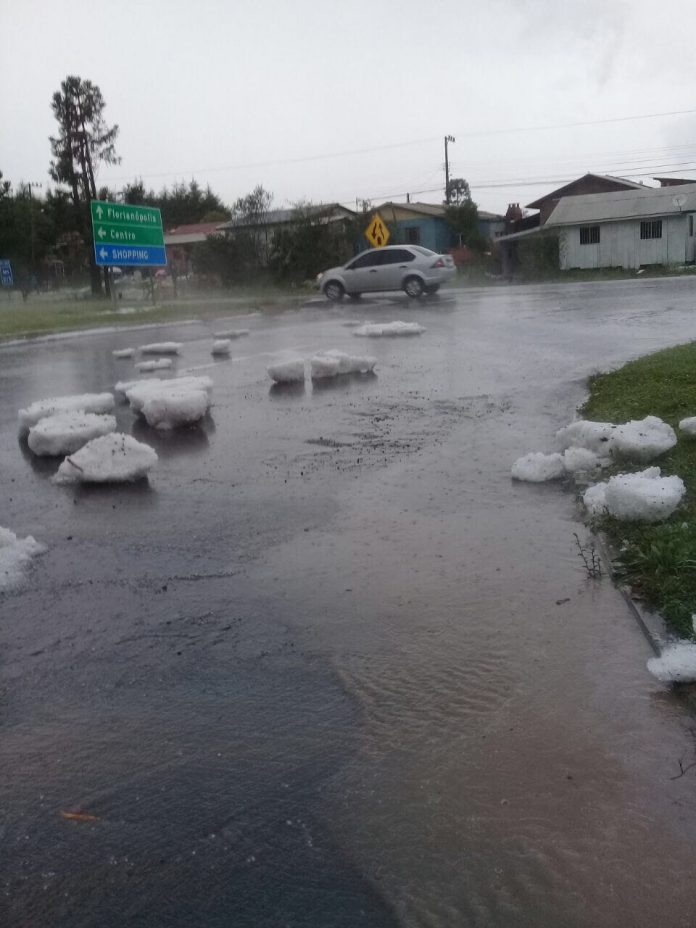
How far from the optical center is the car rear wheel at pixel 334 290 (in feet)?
96.8

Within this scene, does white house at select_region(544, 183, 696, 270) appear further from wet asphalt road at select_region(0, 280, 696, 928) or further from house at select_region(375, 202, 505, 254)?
wet asphalt road at select_region(0, 280, 696, 928)

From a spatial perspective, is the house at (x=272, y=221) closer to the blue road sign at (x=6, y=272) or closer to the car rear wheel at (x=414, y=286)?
the car rear wheel at (x=414, y=286)

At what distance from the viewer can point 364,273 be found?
2873 cm

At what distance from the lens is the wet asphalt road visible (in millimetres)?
2625

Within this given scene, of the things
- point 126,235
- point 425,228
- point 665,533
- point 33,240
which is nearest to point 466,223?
point 425,228

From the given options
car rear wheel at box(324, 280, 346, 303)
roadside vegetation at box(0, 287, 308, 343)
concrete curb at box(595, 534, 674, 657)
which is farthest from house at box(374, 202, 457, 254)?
concrete curb at box(595, 534, 674, 657)

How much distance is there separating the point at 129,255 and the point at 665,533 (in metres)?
24.7

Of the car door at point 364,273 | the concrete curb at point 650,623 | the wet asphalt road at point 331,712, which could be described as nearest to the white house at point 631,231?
the car door at point 364,273

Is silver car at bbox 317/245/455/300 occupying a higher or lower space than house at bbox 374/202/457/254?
lower

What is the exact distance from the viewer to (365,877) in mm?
2645

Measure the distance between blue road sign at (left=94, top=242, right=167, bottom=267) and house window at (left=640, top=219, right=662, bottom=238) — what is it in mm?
24124

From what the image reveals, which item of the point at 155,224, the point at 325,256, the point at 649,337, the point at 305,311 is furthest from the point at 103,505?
the point at 325,256

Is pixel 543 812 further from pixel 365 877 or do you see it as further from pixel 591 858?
pixel 365 877

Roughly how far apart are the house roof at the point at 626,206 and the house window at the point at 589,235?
1.80 ft
